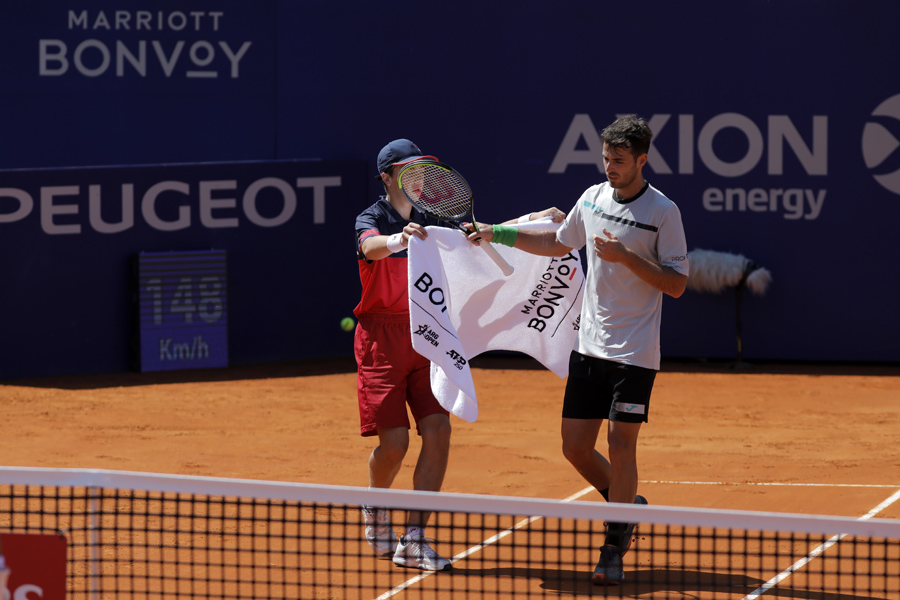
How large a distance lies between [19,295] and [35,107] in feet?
10.9

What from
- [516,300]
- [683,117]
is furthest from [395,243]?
[683,117]

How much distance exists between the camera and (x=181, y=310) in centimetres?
1127

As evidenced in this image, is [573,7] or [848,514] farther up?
[573,7]

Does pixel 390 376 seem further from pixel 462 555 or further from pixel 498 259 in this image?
pixel 462 555

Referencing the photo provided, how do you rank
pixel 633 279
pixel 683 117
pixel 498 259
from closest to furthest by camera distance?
pixel 633 279 → pixel 498 259 → pixel 683 117

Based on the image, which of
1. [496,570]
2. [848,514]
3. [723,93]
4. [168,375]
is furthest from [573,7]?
[496,570]

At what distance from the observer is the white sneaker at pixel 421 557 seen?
16.4ft

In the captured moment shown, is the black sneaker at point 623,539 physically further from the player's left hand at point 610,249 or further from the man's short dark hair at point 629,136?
the man's short dark hair at point 629,136

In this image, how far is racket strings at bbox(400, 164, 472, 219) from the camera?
208 inches

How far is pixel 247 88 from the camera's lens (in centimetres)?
1277

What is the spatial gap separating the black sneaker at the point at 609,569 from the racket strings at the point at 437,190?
1565mm

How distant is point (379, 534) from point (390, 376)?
0.68m

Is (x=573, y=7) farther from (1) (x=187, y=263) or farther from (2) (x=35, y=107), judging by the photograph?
(2) (x=35, y=107)

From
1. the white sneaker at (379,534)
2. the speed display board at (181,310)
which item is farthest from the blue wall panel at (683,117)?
the white sneaker at (379,534)
